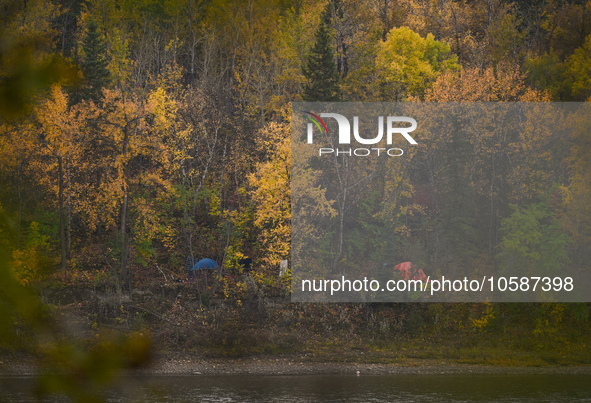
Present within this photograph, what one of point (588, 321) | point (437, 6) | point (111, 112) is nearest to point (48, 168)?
point (111, 112)

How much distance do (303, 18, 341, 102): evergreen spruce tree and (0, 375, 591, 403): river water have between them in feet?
60.3

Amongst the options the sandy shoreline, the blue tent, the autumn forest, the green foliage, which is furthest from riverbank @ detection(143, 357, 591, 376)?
the green foliage

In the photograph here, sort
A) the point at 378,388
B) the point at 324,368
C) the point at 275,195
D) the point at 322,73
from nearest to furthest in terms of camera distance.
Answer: the point at 378,388
the point at 324,368
the point at 275,195
the point at 322,73

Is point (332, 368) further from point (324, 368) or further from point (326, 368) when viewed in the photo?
point (324, 368)

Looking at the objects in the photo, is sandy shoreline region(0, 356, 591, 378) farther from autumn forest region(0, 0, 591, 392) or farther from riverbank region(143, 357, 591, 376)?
autumn forest region(0, 0, 591, 392)

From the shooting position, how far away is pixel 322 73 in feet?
133

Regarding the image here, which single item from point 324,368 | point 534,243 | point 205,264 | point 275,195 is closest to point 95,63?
point 275,195

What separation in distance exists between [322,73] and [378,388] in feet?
68.9

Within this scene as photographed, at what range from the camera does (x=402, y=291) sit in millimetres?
36281

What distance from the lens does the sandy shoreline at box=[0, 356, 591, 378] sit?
32156 mm

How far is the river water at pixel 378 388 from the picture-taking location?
89.5ft

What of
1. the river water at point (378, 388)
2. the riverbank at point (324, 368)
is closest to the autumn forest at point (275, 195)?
the riverbank at point (324, 368)

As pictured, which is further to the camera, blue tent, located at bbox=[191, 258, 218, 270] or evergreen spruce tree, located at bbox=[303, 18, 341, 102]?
evergreen spruce tree, located at bbox=[303, 18, 341, 102]

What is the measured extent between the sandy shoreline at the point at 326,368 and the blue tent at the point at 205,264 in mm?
5853
